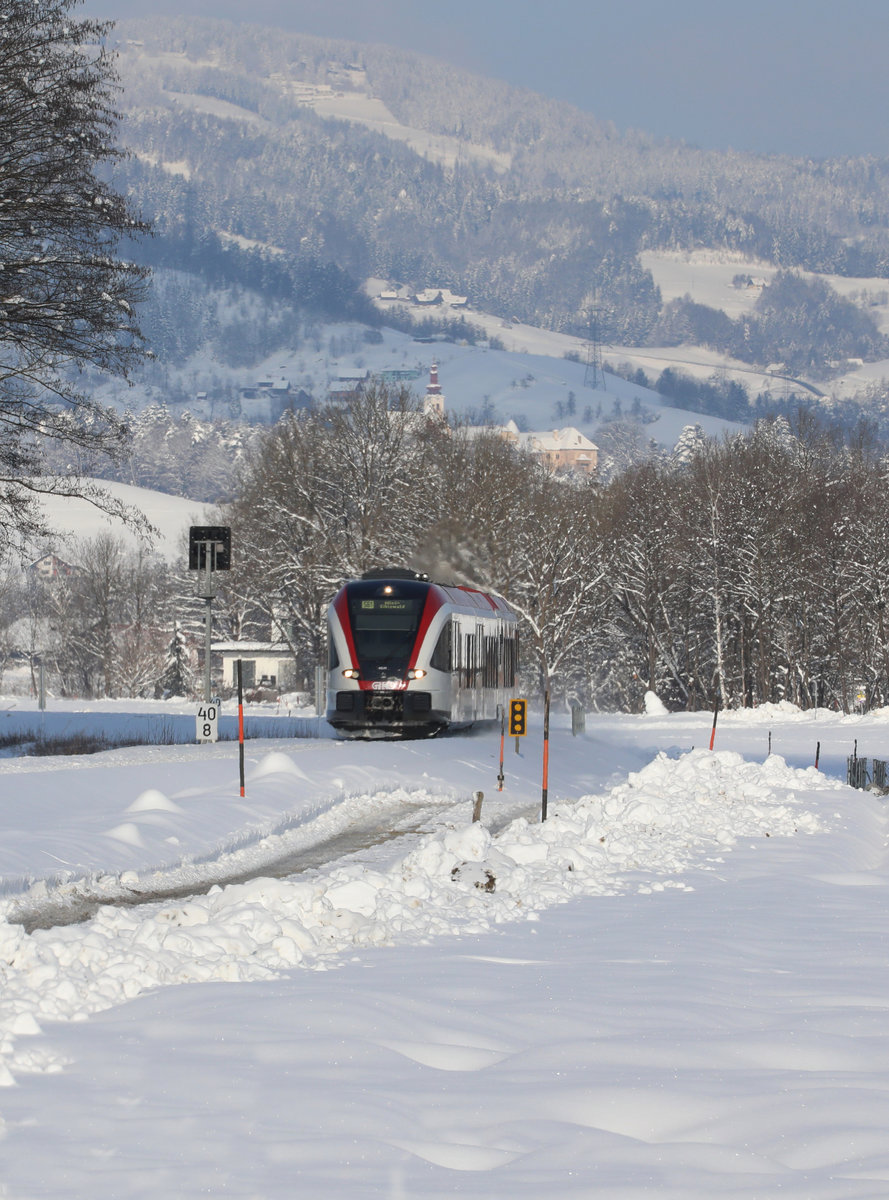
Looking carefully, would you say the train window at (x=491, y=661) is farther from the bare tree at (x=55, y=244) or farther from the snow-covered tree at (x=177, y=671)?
the snow-covered tree at (x=177, y=671)

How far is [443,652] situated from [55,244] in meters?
13.2

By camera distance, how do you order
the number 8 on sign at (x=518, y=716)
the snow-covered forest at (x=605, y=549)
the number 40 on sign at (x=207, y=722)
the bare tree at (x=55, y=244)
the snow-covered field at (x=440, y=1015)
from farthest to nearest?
the snow-covered forest at (x=605, y=549), the number 40 on sign at (x=207, y=722), the number 8 on sign at (x=518, y=716), the bare tree at (x=55, y=244), the snow-covered field at (x=440, y=1015)

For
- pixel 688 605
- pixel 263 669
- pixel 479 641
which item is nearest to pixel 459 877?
pixel 479 641

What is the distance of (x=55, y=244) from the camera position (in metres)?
20.6

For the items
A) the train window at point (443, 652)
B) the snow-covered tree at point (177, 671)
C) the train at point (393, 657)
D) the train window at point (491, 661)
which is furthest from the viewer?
the snow-covered tree at point (177, 671)

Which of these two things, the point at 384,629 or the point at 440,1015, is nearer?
the point at 440,1015

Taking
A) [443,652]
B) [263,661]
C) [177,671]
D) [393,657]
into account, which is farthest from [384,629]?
[263,661]

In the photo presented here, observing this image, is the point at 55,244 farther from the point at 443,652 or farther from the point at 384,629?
the point at 443,652

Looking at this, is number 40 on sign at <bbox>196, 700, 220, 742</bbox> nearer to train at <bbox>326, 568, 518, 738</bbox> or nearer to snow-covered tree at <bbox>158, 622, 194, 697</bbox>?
train at <bbox>326, 568, 518, 738</bbox>

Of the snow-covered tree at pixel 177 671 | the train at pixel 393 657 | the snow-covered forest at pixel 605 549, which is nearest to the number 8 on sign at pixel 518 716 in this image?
the train at pixel 393 657

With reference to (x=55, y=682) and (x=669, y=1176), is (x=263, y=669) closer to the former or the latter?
(x=55, y=682)

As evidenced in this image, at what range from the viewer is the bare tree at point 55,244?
19734 millimetres

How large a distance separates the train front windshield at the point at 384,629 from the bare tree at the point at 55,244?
9.81 meters

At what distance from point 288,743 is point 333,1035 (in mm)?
21166
